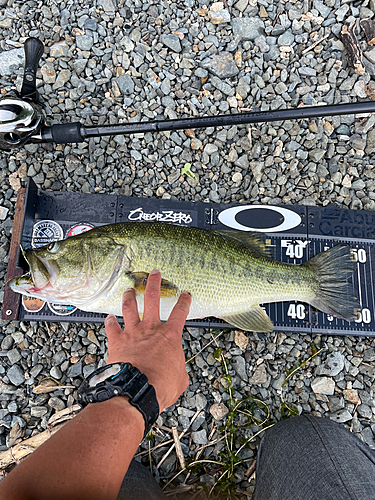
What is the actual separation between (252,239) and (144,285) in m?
1.18

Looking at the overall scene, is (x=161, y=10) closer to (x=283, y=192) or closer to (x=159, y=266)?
(x=283, y=192)

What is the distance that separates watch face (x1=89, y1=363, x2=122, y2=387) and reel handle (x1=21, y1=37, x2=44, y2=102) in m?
2.83

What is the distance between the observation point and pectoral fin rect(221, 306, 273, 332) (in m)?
3.09

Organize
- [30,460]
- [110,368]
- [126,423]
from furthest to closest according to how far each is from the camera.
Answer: [110,368] → [126,423] → [30,460]

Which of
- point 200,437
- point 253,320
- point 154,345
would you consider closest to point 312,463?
point 200,437

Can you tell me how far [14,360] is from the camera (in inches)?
130

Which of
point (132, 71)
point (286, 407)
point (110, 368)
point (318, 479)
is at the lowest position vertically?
point (318, 479)

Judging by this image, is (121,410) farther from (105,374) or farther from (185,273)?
(185,273)

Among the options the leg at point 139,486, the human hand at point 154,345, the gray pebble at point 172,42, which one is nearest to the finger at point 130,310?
Answer: the human hand at point 154,345

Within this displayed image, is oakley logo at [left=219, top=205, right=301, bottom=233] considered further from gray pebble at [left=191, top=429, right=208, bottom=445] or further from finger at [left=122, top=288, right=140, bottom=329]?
gray pebble at [left=191, top=429, right=208, bottom=445]

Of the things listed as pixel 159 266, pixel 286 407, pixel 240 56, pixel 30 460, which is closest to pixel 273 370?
pixel 286 407

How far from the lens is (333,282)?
318 centimetres

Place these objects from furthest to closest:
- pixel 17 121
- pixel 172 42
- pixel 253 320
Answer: pixel 172 42, pixel 253 320, pixel 17 121

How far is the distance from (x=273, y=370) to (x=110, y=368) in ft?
6.80
